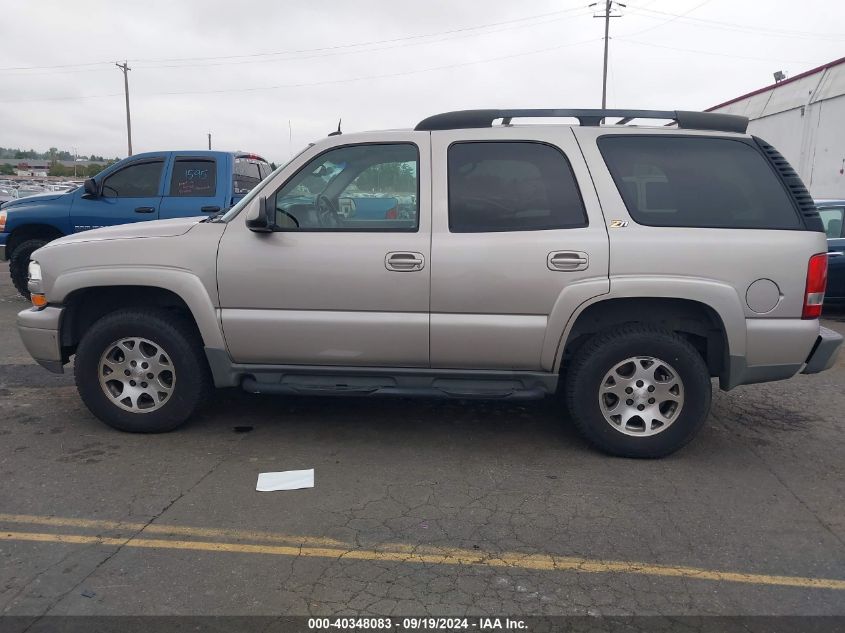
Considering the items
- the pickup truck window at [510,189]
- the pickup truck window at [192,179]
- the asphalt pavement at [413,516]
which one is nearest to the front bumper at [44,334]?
the asphalt pavement at [413,516]

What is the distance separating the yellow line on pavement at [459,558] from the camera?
10.0ft

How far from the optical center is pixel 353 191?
455 cm

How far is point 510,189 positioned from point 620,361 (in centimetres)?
126

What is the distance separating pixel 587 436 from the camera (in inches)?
173

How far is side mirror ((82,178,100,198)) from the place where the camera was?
8938mm

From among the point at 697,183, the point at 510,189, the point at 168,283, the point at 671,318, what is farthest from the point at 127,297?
the point at 697,183

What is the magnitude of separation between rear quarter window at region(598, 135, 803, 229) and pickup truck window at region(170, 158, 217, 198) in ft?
20.0

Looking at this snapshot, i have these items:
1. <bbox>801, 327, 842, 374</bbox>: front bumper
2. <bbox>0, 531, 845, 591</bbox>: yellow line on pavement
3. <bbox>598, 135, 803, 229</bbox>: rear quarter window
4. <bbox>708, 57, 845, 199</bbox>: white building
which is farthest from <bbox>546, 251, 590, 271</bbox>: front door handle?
<bbox>708, 57, 845, 199</bbox>: white building

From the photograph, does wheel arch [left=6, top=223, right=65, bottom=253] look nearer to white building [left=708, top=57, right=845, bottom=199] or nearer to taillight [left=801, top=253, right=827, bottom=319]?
taillight [left=801, top=253, right=827, bottom=319]

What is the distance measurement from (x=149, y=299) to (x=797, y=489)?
4253mm

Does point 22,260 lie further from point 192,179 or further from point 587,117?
point 587,117

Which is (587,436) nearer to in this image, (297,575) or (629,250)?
(629,250)

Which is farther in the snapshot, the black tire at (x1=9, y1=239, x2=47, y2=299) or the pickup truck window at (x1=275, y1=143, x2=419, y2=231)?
the black tire at (x1=9, y1=239, x2=47, y2=299)

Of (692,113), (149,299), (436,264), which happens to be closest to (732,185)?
(692,113)
